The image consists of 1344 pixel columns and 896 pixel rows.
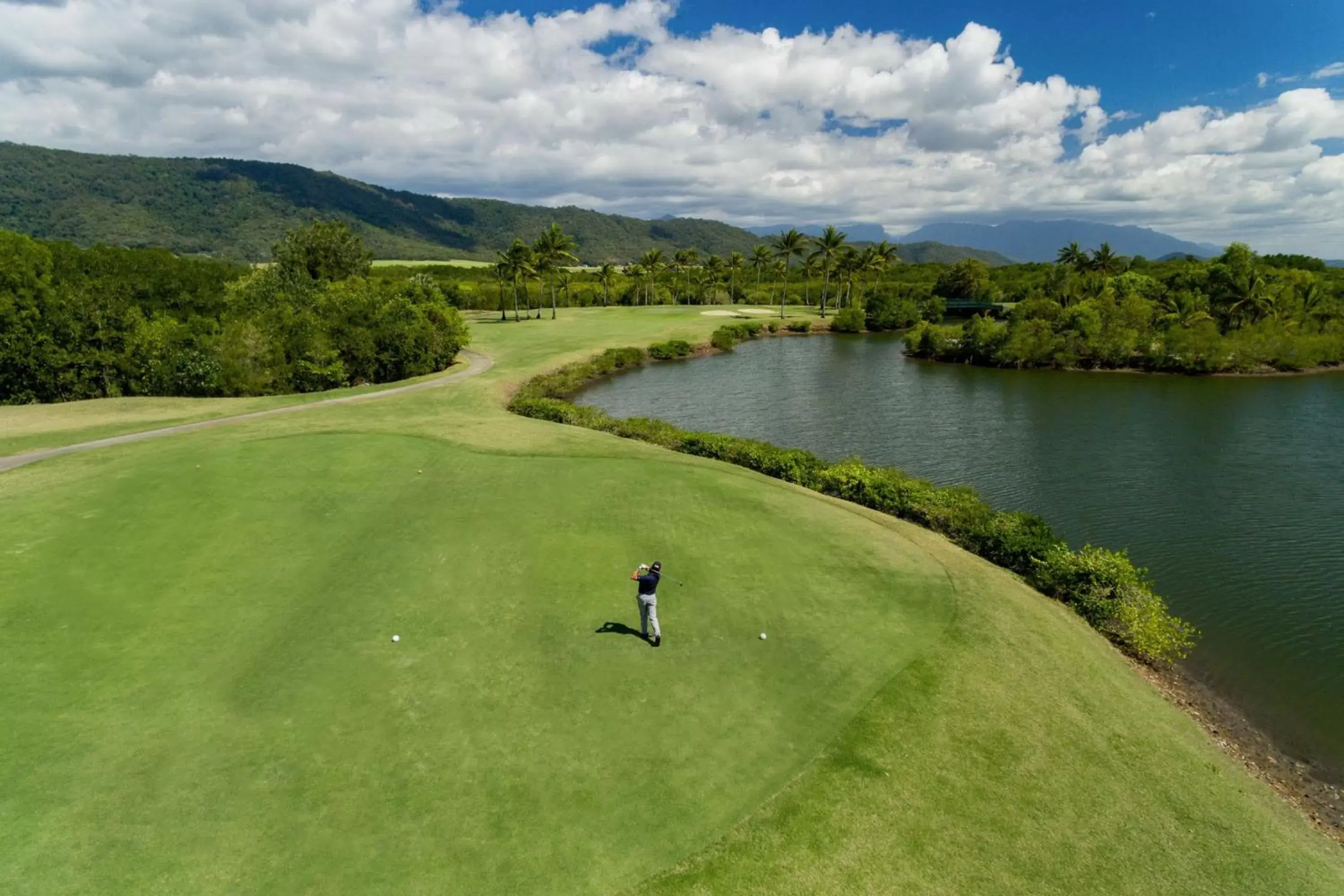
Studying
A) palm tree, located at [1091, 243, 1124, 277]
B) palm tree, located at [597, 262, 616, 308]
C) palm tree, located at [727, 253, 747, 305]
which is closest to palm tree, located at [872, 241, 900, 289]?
palm tree, located at [1091, 243, 1124, 277]

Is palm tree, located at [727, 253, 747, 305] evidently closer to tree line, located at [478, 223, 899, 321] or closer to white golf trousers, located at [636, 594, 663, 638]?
tree line, located at [478, 223, 899, 321]

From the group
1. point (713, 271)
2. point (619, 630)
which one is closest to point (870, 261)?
point (713, 271)

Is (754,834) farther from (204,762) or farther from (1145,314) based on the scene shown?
(1145,314)

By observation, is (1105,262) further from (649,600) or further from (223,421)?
(223,421)

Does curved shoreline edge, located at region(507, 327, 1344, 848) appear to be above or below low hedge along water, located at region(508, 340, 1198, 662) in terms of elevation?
below

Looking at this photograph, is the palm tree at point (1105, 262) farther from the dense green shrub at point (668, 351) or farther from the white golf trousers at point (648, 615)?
the white golf trousers at point (648, 615)
